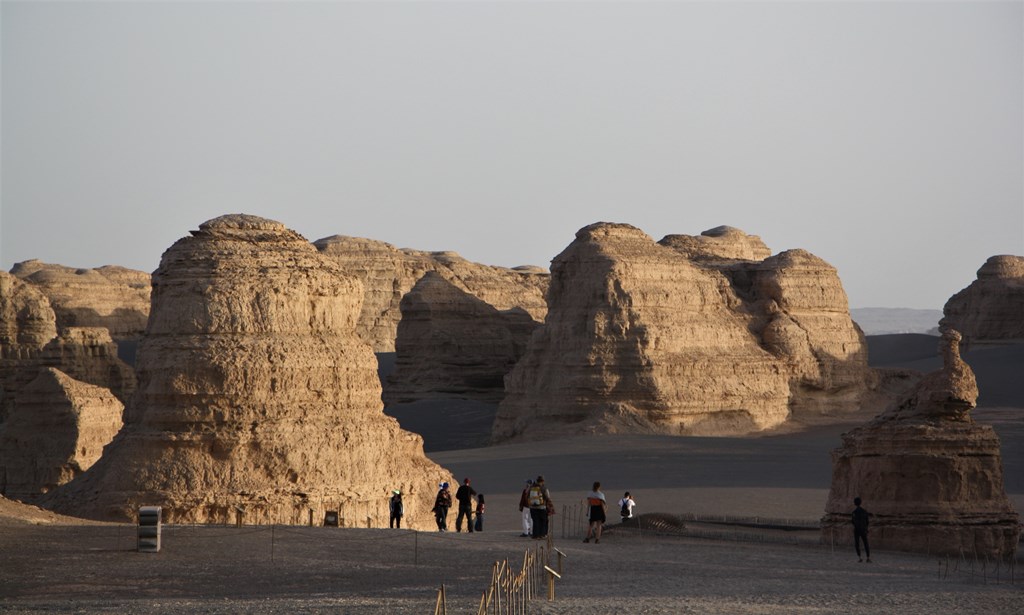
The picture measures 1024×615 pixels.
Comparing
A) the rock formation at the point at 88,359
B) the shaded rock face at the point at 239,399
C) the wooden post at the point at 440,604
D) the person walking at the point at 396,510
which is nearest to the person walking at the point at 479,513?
the person walking at the point at 396,510

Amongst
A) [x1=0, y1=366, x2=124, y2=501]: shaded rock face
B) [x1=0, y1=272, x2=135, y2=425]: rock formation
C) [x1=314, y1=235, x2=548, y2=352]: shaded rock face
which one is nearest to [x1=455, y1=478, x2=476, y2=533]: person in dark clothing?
[x1=0, y1=366, x2=124, y2=501]: shaded rock face

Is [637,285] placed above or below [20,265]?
below

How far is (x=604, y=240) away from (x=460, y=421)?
10.7 metres

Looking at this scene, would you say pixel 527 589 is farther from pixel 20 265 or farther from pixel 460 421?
pixel 20 265

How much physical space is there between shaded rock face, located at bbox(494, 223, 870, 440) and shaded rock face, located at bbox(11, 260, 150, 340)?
35.4 m

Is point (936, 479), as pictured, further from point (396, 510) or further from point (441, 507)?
point (396, 510)

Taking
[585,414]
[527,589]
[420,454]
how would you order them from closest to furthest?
[527,589], [420,454], [585,414]

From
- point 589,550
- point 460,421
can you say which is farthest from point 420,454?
point 460,421

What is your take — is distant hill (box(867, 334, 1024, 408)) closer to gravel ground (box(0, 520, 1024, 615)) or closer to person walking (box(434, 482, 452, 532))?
person walking (box(434, 482, 452, 532))

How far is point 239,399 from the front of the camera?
808 inches

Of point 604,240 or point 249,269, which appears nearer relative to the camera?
point 249,269

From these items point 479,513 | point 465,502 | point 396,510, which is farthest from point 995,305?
point 396,510

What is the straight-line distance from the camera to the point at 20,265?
103688mm

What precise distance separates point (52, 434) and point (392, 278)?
197 ft
